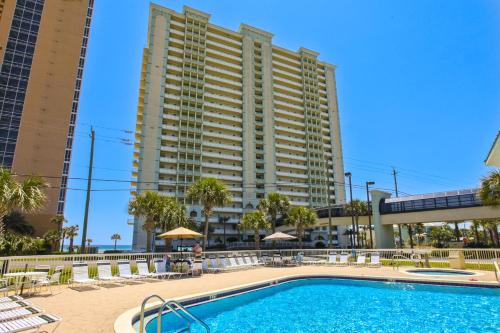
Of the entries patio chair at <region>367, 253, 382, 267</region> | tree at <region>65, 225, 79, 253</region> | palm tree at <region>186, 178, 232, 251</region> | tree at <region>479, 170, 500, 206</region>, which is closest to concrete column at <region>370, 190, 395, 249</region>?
tree at <region>479, 170, 500, 206</region>

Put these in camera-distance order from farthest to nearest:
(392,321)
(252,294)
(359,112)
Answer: (359,112)
(252,294)
(392,321)

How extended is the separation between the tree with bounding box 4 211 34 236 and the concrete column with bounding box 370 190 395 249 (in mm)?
47585

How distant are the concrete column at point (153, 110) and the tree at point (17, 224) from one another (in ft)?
52.2

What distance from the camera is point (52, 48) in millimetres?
56781

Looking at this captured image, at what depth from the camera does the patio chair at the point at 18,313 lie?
5.03m

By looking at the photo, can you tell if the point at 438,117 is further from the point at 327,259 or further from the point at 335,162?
the point at 335,162

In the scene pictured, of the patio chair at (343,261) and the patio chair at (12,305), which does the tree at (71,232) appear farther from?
the patio chair at (12,305)

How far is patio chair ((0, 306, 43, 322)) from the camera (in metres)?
5.03

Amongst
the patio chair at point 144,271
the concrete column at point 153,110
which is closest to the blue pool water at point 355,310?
the patio chair at point 144,271

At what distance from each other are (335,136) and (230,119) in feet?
106

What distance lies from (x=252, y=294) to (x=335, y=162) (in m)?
71.1

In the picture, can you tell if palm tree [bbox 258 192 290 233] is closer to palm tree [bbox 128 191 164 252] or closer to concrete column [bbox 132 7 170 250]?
palm tree [bbox 128 191 164 252]

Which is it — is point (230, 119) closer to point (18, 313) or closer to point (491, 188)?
point (491, 188)

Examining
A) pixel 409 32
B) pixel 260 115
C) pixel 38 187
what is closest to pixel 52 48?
pixel 260 115
